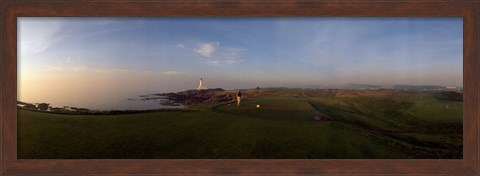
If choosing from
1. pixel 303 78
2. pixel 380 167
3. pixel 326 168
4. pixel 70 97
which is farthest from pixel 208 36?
pixel 380 167

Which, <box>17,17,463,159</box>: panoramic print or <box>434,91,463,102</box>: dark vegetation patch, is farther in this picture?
<box>17,17,463,159</box>: panoramic print

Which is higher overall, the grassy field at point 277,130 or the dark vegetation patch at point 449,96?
the dark vegetation patch at point 449,96

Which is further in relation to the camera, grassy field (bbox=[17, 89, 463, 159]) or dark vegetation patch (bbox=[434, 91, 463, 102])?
grassy field (bbox=[17, 89, 463, 159])

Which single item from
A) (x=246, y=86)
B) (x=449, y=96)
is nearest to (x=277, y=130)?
(x=246, y=86)

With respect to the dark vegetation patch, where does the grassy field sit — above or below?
below

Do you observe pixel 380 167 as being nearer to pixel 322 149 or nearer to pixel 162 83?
pixel 322 149
